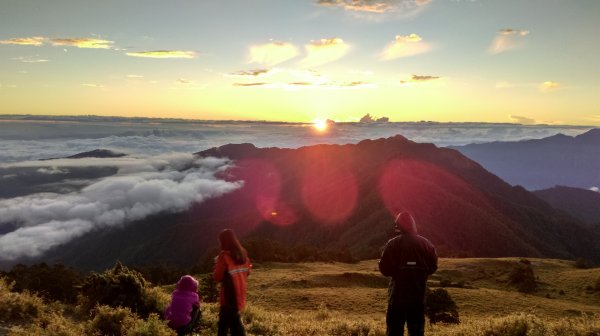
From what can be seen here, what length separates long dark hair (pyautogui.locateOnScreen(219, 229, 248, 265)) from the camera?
27.2 feet

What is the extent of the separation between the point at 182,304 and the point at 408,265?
4.88m

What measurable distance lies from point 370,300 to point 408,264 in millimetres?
24416

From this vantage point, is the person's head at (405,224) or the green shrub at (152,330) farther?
the green shrub at (152,330)

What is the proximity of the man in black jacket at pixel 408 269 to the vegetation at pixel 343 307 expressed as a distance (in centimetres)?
376

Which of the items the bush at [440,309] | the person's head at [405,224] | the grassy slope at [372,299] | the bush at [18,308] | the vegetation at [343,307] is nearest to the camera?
the person's head at [405,224]

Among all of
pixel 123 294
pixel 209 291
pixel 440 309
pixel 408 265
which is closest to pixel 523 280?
pixel 440 309

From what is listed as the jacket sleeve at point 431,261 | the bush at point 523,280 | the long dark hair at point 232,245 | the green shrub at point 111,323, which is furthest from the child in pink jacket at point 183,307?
the bush at point 523,280

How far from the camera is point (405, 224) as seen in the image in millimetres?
8445

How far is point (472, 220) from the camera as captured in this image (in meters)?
186

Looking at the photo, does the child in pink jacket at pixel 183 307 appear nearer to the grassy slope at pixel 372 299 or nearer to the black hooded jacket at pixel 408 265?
the grassy slope at pixel 372 299

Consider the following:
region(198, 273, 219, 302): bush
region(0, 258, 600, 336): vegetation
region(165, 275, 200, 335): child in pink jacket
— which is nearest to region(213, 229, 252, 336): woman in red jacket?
region(165, 275, 200, 335): child in pink jacket

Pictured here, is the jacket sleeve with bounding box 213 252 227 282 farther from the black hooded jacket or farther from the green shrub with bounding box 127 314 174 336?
the black hooded jacket

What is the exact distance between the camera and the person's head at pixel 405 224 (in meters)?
8.40

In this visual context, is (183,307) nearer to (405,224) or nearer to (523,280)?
(405,224)
